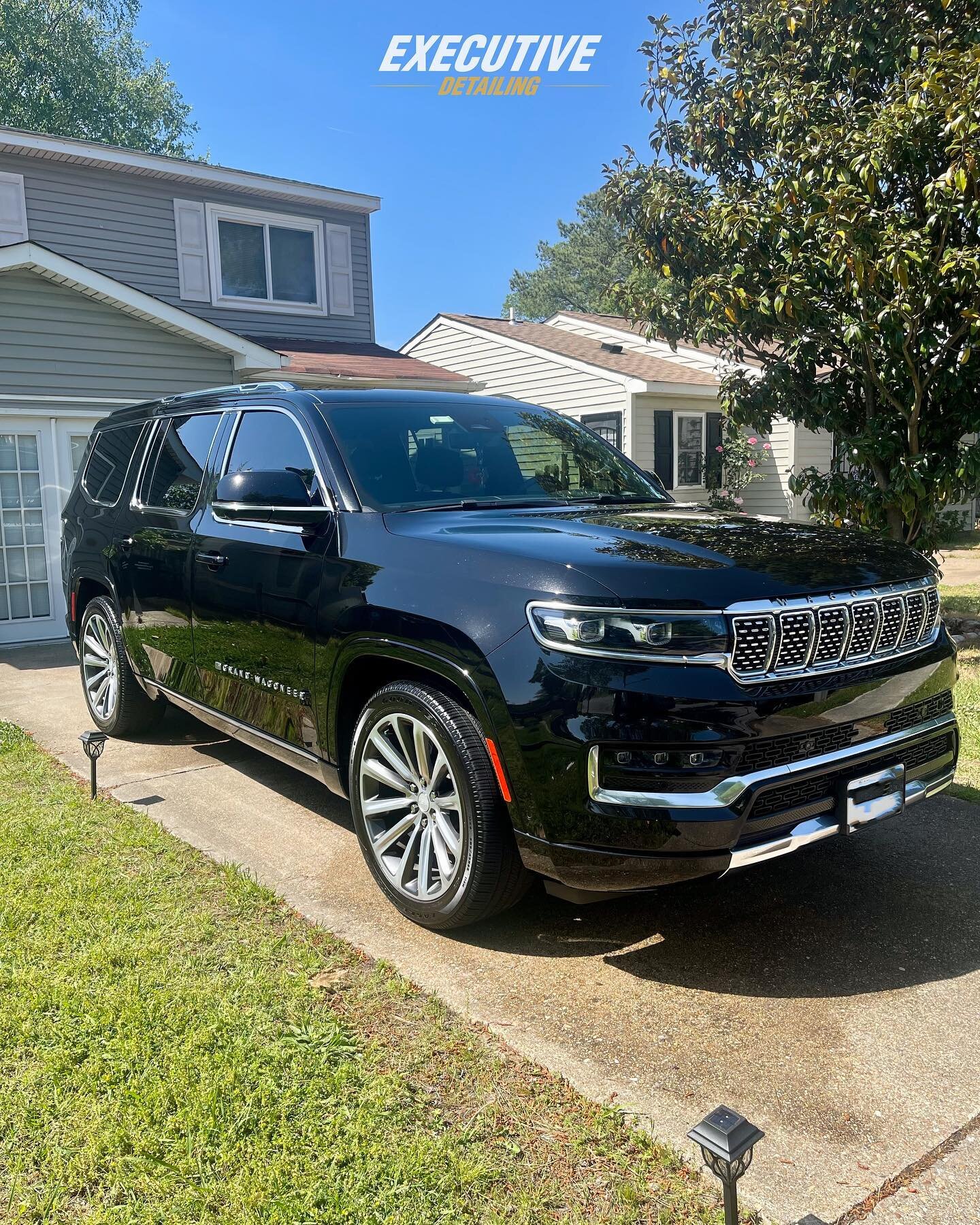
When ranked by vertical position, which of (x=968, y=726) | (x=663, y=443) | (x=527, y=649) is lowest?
(x=968, y=726)

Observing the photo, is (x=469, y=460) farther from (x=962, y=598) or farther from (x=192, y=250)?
(x=192, y=250)

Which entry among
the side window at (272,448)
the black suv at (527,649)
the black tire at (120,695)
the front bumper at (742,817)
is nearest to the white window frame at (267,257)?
the black tire at (120,695)

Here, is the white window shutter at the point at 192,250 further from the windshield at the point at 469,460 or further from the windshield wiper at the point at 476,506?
the windshield wiper at the point at 476,506

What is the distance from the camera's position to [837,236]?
24.3ft

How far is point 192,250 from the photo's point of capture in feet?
45.2

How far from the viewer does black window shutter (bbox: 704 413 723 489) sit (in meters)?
19.0

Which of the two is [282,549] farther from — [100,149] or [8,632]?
[100,149]

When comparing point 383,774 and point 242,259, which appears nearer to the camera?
point 383,774

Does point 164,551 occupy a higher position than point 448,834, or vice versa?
point 164,551

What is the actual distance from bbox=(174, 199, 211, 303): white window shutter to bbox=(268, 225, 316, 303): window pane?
3.39 feet

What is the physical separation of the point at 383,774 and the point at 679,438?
1601cm

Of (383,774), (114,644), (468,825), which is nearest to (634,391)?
(114,644)

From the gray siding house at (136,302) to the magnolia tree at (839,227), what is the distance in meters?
3.36

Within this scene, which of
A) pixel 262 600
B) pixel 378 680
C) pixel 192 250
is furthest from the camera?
pixel 192 250
